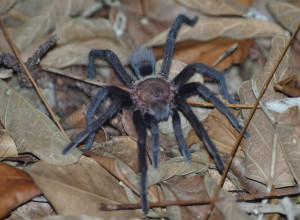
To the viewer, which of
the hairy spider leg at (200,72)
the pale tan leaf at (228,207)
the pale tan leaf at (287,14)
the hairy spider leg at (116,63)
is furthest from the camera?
the pale tan leaf at (287,14)

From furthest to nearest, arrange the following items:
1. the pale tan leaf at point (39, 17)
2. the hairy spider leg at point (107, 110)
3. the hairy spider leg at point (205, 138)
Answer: the pale tan leaf at point (39, 17) → the hairy spider leg at point (107, 110) → the hairy spider leg at point (205, 138)

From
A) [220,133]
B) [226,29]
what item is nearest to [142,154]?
[220,133]

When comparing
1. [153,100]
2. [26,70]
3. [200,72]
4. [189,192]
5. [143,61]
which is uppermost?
[143,61]

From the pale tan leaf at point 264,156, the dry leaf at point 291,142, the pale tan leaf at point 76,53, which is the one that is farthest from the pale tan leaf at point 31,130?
the dry leaf at point 291,142

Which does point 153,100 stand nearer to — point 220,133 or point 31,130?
point 220,133

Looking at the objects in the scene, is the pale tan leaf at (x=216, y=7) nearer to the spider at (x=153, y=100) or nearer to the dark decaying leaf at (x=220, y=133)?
the spider at (x=153, y=100)

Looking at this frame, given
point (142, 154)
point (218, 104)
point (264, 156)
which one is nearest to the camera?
point (142, 154)

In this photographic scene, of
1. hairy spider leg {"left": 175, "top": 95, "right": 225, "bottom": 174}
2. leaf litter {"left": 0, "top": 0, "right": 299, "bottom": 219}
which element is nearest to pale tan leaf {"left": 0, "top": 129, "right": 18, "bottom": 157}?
leaf litter {"left": 0, "top": 0, "right": 299, "bottom": 219}
